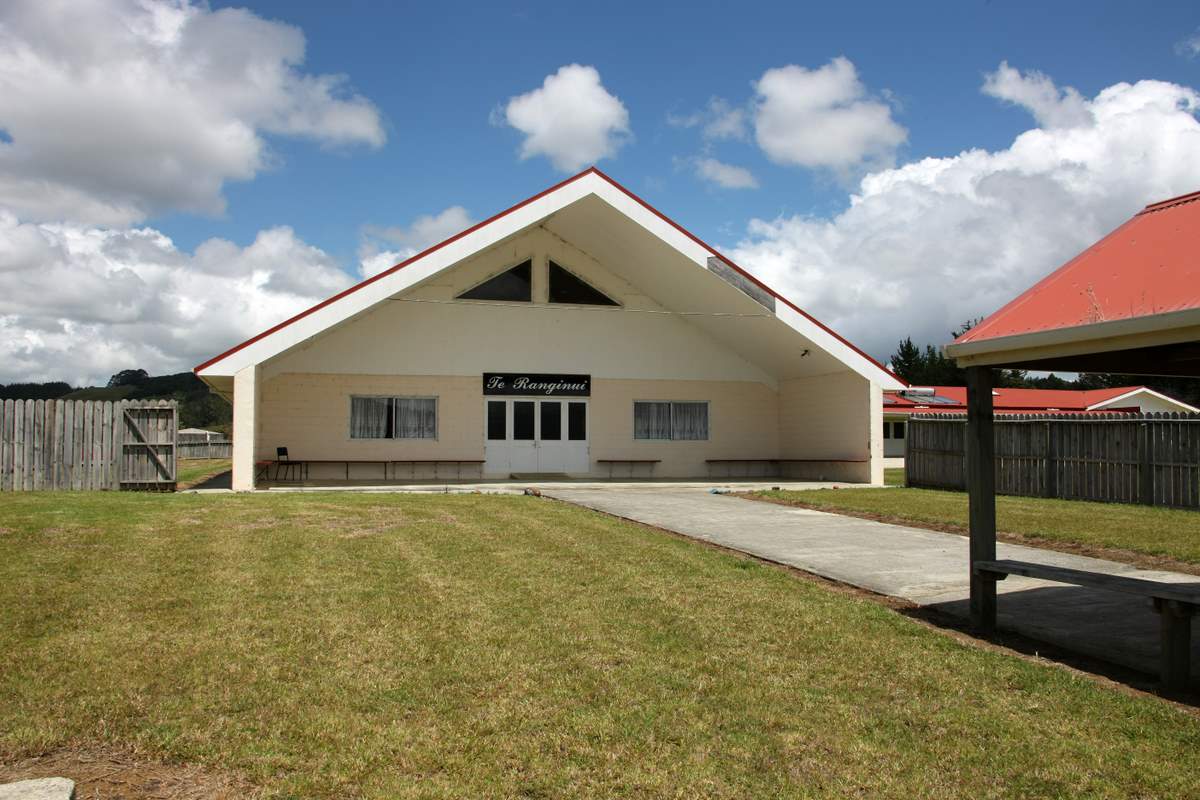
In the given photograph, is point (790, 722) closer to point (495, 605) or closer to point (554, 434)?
point (495, 605)

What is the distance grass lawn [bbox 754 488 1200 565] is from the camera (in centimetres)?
1029

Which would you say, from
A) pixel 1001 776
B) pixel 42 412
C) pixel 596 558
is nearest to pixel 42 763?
pixel 1001 776

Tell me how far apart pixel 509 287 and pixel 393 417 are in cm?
424

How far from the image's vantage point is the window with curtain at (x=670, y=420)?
23562mm

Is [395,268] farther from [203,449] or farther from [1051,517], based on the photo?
[203,449]

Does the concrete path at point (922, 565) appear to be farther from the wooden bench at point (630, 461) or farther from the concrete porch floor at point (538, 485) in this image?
the wooden bench at point (630, 461)

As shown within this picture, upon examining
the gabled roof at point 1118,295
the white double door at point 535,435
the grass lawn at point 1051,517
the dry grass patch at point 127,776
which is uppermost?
the gabled roof at point 1118,295

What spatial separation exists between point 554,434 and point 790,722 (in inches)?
732

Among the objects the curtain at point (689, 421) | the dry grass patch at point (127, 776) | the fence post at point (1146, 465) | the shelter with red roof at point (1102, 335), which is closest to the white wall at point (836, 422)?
the curtain at point (689, 421)

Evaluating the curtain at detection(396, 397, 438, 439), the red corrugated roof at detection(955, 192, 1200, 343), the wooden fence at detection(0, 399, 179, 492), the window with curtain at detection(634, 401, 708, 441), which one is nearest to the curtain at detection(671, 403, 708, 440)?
the window with curtain at detection(634, 401, 708, 441)

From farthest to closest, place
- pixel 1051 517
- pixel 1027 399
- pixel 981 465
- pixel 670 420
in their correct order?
pixel 1027 399
pixel 670 420
pixel 1051 517
pixel 981 465

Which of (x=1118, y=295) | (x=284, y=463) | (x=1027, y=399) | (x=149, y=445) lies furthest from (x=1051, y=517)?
(x=1027, y=399)

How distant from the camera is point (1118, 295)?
5.80 m

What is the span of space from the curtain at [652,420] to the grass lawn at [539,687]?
15.1 m
